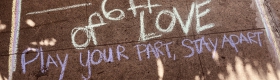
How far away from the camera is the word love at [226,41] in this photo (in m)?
3.45

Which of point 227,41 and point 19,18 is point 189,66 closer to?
point 227,41

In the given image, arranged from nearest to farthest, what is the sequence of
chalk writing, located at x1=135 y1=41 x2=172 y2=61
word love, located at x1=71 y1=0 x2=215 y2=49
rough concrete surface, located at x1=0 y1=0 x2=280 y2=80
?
rough concrete surface, located at x1=0 y1=0 x2=280 y2=80
chalk writing, located at x1=135 y1=41 x2=172 y2=61
word love, located at x1=71 y1=0 x2=215 y2=49

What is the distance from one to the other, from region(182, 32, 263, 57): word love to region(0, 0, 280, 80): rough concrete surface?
0.01m

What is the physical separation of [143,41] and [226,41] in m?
1.02

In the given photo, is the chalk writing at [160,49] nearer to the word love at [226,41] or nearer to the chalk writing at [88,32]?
the word love at [226,41]

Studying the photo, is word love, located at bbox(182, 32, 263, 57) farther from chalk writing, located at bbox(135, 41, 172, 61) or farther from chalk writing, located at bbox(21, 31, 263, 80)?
chalk writing, located at bbox(135, 41, 172, 61)

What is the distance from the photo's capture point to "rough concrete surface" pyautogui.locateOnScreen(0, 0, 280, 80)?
3.38 metres

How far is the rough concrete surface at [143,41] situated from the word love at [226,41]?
0.01 meters

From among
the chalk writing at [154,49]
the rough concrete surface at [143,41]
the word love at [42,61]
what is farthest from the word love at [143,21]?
the word love at [42,61]

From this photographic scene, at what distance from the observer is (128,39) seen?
360 cm

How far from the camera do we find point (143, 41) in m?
3.58

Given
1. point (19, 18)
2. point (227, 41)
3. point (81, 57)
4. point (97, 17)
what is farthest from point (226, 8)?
point (19, 18)

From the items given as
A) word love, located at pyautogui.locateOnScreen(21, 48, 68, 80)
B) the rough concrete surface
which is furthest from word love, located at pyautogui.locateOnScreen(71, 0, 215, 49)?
word love, located at pyautogui.locateOnScreen(21, 48, 68, 80)

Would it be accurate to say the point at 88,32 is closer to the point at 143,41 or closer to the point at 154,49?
the point at 143,41
